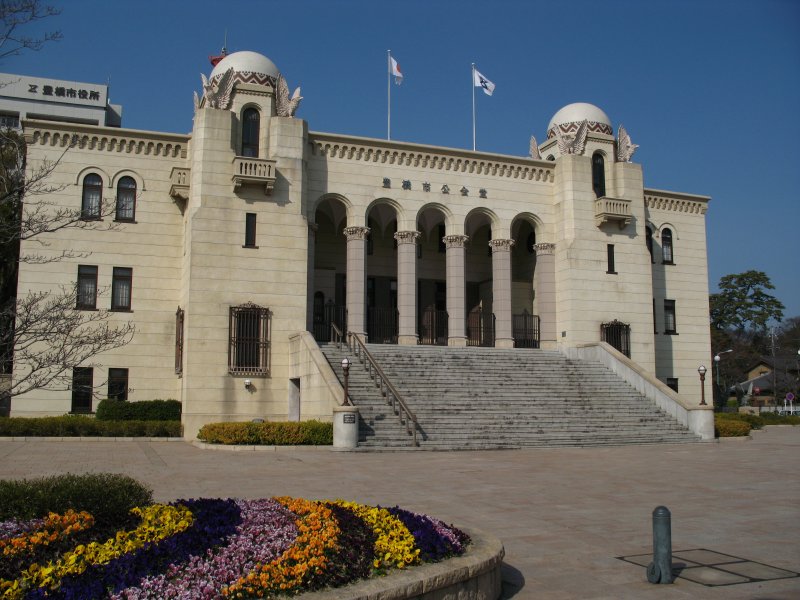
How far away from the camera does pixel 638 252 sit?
35.9 m

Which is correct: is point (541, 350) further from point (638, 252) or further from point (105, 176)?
point (105, 176)

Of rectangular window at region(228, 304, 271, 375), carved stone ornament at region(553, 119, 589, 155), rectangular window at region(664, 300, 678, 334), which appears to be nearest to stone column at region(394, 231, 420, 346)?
rectangular window at region(228, 304, 271, 375)

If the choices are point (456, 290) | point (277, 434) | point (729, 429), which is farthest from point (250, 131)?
point (729, 429)

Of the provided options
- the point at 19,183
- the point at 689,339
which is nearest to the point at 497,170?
the point at 689,339

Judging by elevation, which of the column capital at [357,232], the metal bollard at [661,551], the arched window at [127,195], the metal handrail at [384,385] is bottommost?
the metal bollard at [661,551]

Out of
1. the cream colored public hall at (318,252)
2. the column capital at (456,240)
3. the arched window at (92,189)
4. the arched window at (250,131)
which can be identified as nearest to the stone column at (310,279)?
the cream colored public hall at (318,252)

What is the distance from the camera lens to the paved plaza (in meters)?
8.49

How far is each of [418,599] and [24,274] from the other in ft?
88.5

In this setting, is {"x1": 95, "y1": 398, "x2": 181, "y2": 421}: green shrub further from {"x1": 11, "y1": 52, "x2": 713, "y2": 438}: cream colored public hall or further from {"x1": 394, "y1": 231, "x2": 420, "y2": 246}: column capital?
{"x1": 394, "y1": 231, "x2": 420, "y2": 246}: column capital

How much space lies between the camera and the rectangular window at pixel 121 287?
99.2ft

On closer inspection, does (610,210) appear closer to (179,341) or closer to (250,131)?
(250,131)

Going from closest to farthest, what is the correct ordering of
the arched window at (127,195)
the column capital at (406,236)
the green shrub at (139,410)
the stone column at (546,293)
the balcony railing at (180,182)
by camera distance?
the green shrub at (139,410), the balcony railing at (180,182), the arched window at (127,195), the column capital at (406,236), the stone column at (546,293)

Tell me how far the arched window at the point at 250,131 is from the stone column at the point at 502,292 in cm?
1136

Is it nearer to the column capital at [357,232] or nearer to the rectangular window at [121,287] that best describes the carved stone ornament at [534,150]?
the column capital at [357,232]
